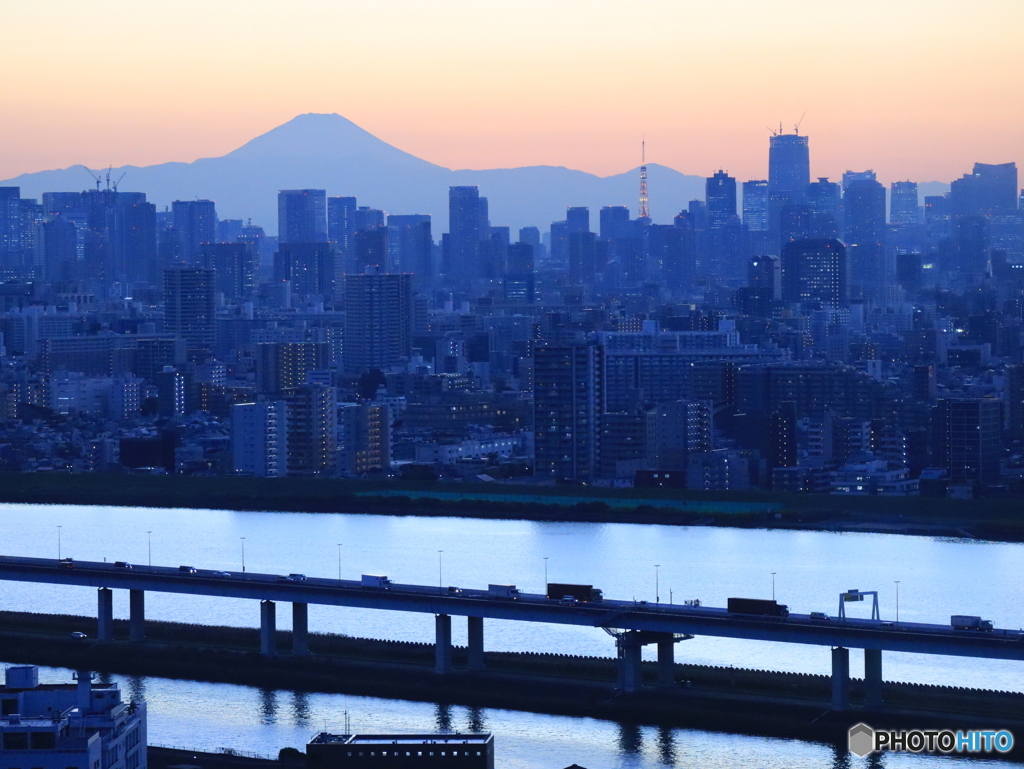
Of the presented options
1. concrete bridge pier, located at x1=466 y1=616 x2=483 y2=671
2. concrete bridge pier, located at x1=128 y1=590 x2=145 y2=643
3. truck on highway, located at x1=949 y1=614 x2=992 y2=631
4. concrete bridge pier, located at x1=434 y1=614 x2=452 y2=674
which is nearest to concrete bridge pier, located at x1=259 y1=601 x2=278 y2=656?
concrete bridge pier, located at x1=128 y1=590 x2=145 y2=643

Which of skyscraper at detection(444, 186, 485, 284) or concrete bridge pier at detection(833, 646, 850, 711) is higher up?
skyscraper at detection(444, 186, 485, 284)

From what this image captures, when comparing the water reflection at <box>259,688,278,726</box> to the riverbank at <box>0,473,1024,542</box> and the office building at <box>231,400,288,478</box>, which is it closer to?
the riverbank at <box>0,473,1024,542</box>

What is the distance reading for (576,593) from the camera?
11805mm

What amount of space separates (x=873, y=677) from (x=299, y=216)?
7190 centimetres

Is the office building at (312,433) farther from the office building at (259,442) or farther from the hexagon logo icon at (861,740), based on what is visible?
the hexagon logo icon at (861,740)

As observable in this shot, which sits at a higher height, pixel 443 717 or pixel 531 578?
pixel 531 578

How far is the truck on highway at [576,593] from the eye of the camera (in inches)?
464

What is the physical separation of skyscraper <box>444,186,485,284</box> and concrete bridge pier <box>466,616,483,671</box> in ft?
212

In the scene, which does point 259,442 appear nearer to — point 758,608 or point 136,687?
point 136,687

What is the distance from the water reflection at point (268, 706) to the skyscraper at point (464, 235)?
64.7 m

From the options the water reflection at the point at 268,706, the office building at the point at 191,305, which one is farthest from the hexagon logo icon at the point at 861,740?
the office building at the point at 191,305

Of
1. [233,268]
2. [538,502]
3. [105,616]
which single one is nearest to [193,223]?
[233,268]

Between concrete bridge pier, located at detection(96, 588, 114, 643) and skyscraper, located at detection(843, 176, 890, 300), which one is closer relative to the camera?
concrete bridge pier, located at detection(96, 588, 114, 643)

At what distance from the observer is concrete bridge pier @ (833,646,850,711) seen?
10.5 m
